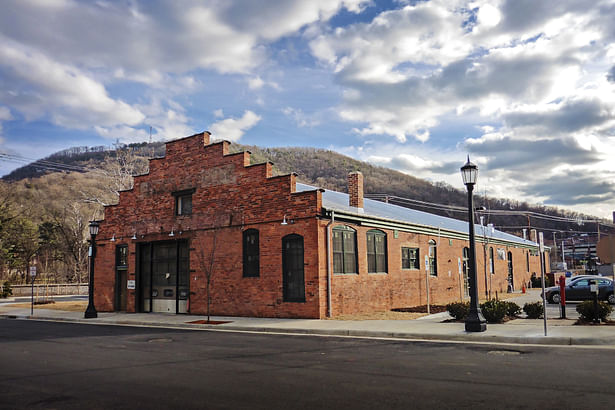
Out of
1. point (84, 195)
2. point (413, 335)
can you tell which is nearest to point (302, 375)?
point (413, 335)

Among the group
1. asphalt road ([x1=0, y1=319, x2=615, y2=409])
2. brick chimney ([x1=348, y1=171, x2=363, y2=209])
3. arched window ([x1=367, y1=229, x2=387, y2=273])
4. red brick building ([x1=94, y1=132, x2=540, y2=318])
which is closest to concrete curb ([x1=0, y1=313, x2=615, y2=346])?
asphalt road ([x1=0, y1=319, x2=615, y2=409])

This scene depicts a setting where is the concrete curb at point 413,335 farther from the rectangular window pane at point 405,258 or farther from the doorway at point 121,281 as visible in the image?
the rectangular window pane at point 405,258

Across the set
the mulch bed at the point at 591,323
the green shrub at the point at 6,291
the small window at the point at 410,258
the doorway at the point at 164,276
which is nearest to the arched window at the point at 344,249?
the small window at the point at 410,258

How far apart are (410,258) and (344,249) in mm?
6453

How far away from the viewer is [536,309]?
16.3 metres

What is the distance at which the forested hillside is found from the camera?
50250 mm

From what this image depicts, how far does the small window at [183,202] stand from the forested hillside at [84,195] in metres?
7.82

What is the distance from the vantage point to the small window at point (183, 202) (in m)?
23.2

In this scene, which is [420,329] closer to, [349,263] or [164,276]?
[349,263]

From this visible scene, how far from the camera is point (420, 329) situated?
559 inches

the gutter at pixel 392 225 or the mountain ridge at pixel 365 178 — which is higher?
the mountain ridge at pixel 365 178

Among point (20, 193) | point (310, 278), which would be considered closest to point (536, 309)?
point (310, 278)

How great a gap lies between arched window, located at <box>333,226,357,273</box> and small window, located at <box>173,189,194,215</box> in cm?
754

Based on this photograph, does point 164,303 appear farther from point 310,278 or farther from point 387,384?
point 387,384
